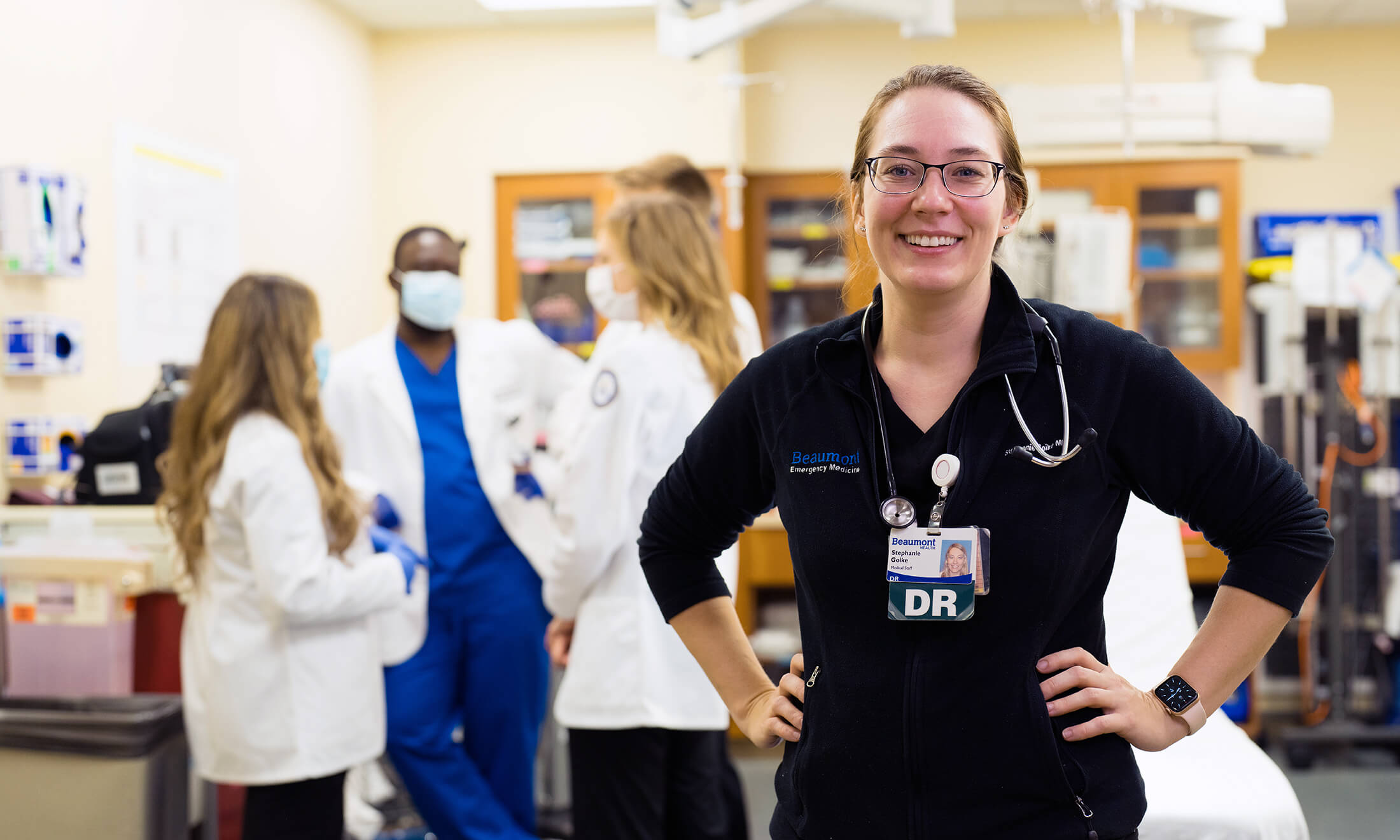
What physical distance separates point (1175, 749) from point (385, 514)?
1809 mm

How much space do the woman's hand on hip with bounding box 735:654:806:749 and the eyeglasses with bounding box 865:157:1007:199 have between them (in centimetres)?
49

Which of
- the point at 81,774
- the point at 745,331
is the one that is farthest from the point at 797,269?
the point at 81,774

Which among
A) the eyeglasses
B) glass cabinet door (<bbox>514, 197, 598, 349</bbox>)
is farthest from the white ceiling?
the eyeglasses

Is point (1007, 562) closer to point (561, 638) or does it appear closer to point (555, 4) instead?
point (561, 638)

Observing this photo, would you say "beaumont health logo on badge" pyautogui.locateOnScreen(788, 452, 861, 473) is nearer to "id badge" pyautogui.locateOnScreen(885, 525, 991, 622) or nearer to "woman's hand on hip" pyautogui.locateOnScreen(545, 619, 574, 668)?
"id badge" pyautogui.locateOnScreen(885, 525, 991, 622)

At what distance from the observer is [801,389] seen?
4.03ft

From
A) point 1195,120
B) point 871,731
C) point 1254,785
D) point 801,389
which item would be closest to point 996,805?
point 871,731

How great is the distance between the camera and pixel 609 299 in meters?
2.47

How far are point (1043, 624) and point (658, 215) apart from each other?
1.34 metres

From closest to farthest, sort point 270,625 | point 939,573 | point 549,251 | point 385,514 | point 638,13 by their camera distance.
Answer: point 939,573
point 270,625
point 385,514
point 638,13
point 549,251

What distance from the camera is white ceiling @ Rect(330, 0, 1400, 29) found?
4.87 meters

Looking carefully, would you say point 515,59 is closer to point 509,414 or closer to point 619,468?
point 509,414

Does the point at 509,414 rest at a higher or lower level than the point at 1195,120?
lower

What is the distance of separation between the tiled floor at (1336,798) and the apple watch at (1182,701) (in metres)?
2.47
